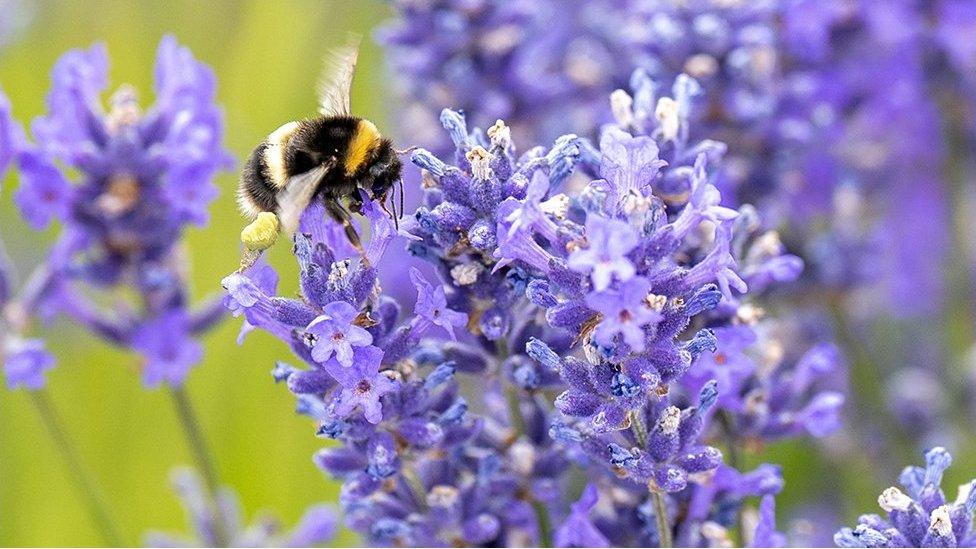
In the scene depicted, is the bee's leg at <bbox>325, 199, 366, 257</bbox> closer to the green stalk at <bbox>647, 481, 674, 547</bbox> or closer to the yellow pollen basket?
the yellow pollen basket

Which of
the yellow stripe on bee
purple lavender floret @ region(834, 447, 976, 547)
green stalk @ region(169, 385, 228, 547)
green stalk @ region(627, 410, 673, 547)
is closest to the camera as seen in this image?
purple lavender floret @ region(834, 447, 976, 547)

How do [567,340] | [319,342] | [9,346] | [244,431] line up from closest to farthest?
[319,342] → [567,340] → [9,346] → [244,431]

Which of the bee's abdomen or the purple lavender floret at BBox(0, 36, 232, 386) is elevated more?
the purple lavender floret at BBox(0, 36, 232, 386)

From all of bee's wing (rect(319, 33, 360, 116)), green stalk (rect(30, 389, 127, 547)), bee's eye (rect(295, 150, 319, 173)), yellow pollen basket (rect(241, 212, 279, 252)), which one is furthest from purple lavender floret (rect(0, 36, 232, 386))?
yellow pollen basket (rect(241, 212, 279, 252))

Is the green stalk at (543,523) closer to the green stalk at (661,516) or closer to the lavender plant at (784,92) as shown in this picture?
the green stalk at (661,516)

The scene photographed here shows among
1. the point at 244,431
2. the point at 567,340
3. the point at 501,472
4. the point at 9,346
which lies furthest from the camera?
the point at 244,431

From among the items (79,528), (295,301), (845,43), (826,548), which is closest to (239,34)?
(79,528)

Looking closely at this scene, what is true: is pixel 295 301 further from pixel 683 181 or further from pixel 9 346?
pixel 9 346
